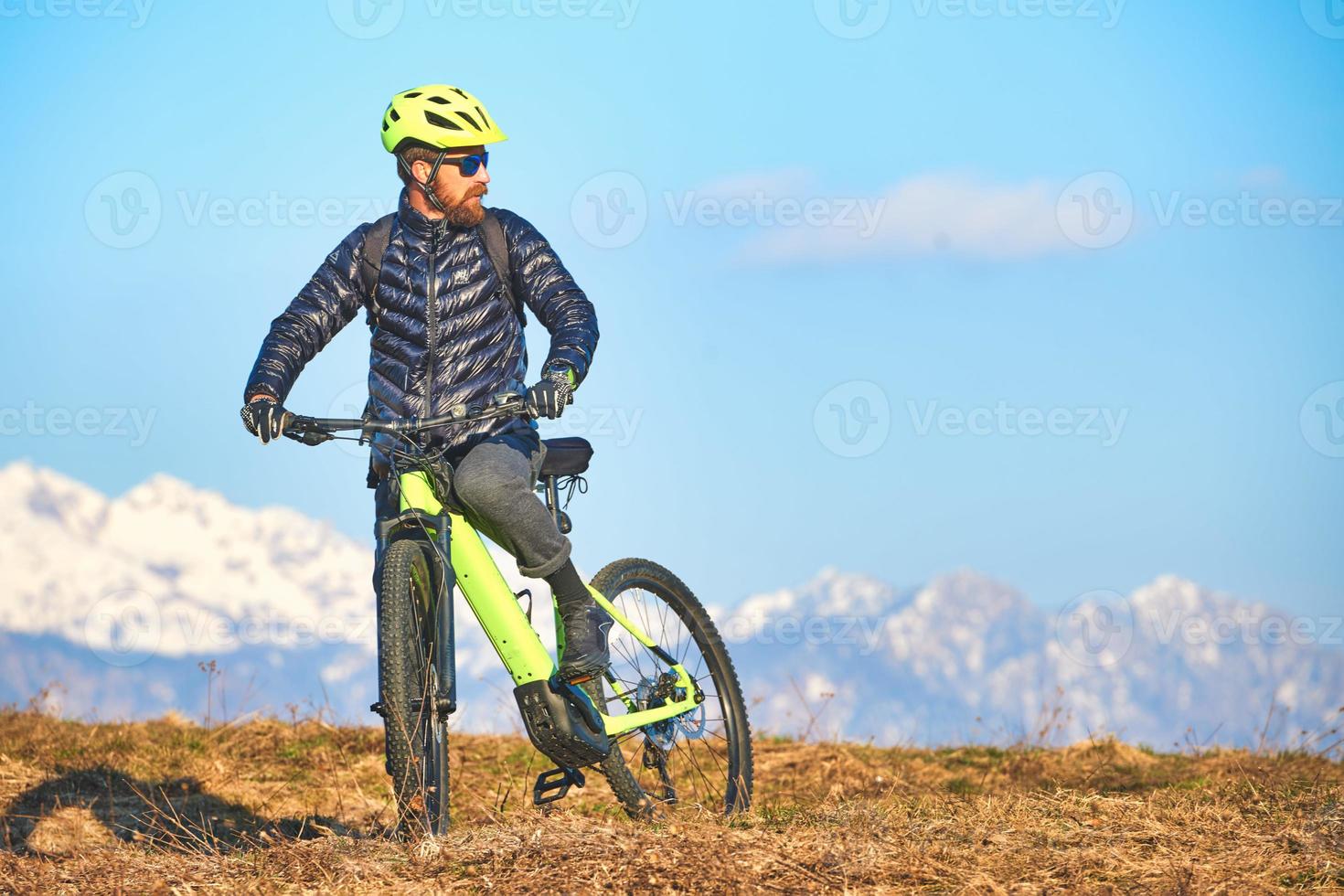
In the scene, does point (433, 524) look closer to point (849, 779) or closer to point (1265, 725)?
point (849, 779)

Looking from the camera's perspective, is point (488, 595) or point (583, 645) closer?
point (488, 595)

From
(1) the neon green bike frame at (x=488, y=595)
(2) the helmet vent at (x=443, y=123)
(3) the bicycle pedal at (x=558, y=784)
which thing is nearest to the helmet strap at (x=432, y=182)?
(2) the helmet vent at (x=443, y=123)

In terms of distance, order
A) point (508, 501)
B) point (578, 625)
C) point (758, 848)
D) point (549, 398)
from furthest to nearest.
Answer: point (578, 625) → point (508, 501) → point (549, 398) → point (758, 848)

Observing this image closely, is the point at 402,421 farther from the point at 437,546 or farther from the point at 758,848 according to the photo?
the point at 758,848

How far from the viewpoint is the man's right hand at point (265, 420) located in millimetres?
6387

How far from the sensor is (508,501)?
6684 millimetres

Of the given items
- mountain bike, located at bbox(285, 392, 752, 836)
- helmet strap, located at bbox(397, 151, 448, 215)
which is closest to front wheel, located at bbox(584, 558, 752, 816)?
mountain bike, located at bbox(285, 392, 752, 836)

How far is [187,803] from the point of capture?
10055 millimetres

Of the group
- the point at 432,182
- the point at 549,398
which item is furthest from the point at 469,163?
the point at 549,398

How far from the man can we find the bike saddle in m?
0.10

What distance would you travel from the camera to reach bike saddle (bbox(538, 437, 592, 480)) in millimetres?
7188

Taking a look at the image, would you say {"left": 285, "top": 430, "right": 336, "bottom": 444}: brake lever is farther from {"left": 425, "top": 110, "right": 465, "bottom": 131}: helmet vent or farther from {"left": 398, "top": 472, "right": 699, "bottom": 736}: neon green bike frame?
{"left": 425, "top": 110, "right": 465, "bottom": 131}: helmet vent

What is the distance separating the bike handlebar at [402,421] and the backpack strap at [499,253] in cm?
85

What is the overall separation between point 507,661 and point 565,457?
1.03 metres
